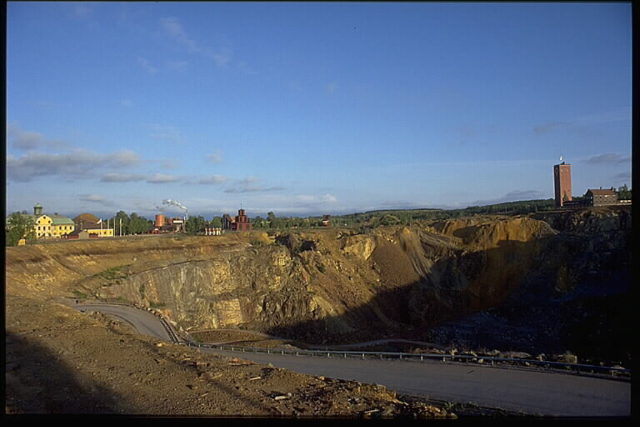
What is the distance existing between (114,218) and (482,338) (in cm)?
4630

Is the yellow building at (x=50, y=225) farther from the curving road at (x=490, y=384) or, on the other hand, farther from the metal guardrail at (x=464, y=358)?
the curving road at (x=490, y=384)

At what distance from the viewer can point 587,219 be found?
41.2m

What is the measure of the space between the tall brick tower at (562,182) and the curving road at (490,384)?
85.0 ft

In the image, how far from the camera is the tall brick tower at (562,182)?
33.0 meters

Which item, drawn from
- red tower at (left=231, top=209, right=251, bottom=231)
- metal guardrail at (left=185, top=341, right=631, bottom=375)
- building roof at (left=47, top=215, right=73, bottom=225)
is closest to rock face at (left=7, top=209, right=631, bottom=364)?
red tower at (left=231, top=209, right=251, bottom=231)

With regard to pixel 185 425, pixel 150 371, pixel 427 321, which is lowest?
pixel 427 321

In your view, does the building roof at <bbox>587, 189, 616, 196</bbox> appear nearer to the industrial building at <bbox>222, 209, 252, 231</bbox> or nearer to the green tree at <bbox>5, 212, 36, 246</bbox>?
the industrial building at <bbox>222, 209, 252, 231</bbox>

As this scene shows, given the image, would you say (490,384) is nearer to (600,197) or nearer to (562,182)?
(562,182)

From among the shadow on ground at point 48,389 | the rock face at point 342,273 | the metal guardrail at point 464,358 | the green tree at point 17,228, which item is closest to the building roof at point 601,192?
the rock face at point 342,273

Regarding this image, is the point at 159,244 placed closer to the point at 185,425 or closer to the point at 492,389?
the point at 492,389

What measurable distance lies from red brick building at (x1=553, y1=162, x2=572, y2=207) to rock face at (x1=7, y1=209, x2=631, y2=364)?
2.17m

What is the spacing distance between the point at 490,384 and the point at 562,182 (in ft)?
107

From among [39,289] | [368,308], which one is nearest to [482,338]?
[368,308]

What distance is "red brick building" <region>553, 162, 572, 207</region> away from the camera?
1300 inches
